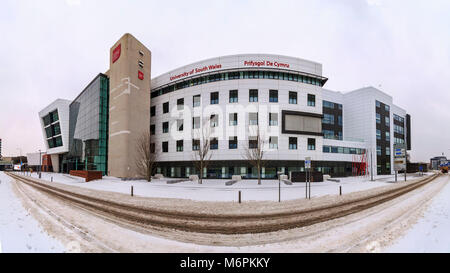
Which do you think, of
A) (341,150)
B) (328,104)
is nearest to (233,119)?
(341,150)

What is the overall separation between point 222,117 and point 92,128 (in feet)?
110

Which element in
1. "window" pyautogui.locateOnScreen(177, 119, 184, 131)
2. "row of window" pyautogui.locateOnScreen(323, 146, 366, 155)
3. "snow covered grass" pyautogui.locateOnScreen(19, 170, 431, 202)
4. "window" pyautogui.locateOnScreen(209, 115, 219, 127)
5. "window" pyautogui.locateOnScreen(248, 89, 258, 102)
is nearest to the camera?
"snow covered grass" pyautogui.locateOnScreen(19, 170, 431, 202)

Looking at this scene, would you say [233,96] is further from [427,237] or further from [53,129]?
[53,129]

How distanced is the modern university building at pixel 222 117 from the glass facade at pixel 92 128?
0.77ft

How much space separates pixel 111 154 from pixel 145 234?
39.0 meters

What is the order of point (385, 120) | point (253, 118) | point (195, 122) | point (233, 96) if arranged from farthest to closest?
point (385, 120)
point (195, 122)
point (233, 96)
point (253, 118)

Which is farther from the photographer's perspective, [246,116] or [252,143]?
Answer: [246,116]

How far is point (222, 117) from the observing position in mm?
34094

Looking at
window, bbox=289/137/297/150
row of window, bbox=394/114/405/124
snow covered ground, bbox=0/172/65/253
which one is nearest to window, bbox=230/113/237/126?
window, bbox=289/137/297/150

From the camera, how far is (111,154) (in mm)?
39406

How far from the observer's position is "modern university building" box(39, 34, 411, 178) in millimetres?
33188

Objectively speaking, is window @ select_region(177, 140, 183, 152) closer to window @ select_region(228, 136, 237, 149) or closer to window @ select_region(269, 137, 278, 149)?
window @ select_region(228, 136, 237, 149)

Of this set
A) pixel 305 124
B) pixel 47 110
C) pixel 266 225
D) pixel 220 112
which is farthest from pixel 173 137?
pixel 47 110

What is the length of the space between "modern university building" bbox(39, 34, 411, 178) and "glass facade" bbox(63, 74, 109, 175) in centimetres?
23
